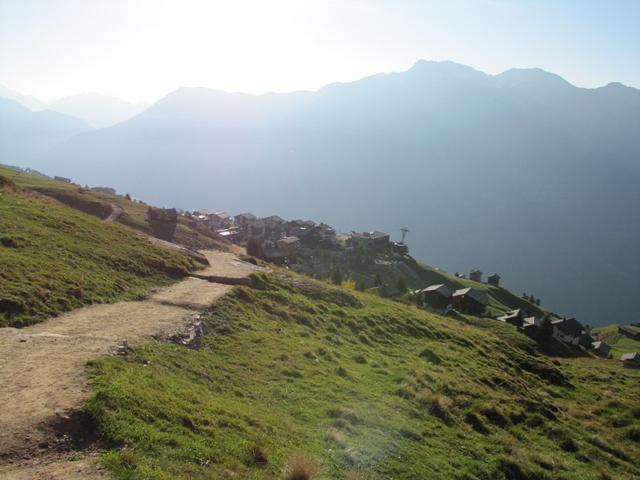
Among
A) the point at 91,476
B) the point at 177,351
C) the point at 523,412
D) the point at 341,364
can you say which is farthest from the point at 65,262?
the point at 523,412

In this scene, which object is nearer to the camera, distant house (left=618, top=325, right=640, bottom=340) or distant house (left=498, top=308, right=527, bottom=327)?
distant house (left=498, top=308, right=527, bottom=327)

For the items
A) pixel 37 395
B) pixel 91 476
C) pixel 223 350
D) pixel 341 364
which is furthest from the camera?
pixel 341 364

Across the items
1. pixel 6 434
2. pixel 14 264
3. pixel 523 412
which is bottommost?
pixel 523 412

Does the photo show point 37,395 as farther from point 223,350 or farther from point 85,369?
point 223,350

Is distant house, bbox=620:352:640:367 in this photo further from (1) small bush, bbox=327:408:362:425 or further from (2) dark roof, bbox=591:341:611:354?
(1) small bush, bbox=327:408:362:425

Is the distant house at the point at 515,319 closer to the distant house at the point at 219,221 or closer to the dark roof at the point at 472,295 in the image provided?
the dark roof at the point at 472,295

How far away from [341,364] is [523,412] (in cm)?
1144

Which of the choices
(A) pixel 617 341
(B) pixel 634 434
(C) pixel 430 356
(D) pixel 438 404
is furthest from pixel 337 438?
(A) pixel 617 341

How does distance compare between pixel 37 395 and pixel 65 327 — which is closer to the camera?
pixel 37 395

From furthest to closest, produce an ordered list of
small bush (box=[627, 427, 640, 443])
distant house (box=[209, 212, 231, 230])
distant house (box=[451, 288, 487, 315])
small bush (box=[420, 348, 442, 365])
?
distant house (box=[209, 212, 231, 230])
distant house (box=[451, 288, 487, 315])
small bush (box=[420, 348, 442, 365])
small bush (box=[627, 427, 640, 443])

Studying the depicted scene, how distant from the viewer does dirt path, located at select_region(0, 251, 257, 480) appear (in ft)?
31.3

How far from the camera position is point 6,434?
1003 centimetres

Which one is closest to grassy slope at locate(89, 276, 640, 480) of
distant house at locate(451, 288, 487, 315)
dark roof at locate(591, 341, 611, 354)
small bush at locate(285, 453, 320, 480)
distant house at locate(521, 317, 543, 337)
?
small bush at locate(285, 453, 320, 480)

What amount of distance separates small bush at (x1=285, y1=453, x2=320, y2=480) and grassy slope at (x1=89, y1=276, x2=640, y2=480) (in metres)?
0.52
